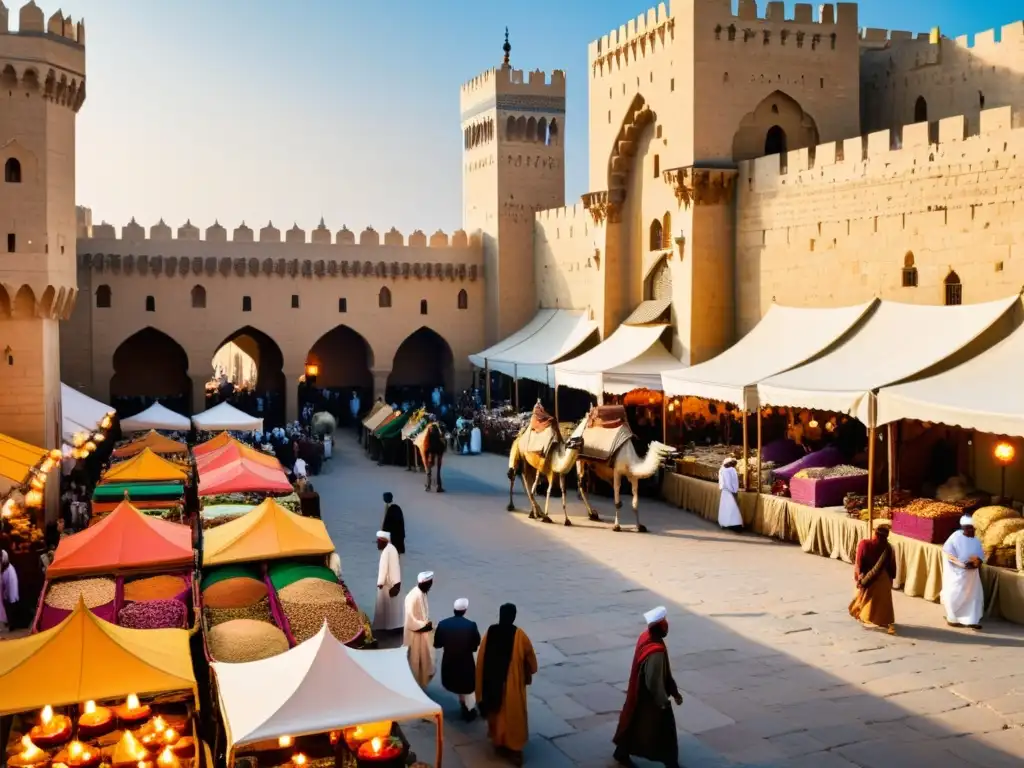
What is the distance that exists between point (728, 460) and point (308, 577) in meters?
7.56

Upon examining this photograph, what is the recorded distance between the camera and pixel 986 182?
48.1 feet

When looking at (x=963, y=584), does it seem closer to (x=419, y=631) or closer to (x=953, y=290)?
(x=419, y=631)

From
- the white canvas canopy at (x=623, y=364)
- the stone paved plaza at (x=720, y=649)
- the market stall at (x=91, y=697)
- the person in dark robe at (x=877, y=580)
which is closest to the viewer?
the market stall at (x=91, y=697)

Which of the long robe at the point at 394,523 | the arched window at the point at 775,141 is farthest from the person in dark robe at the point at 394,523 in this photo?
the arched window at the point at 775,141

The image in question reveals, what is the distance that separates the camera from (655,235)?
22750 millimetres

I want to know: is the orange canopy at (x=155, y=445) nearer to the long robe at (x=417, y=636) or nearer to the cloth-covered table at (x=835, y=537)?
the cloth-covered table at (x=835, y=537)

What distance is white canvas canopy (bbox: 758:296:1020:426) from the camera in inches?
531

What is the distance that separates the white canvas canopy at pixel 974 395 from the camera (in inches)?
443

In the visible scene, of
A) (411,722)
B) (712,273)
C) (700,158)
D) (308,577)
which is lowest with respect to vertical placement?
(411,722)

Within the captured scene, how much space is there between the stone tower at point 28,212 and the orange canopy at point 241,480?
11.3ft

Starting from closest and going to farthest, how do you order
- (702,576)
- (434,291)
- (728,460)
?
1. (702,576)
2. (728,460)
3. (434,291)

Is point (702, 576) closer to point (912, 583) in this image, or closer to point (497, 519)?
point (912, 583)

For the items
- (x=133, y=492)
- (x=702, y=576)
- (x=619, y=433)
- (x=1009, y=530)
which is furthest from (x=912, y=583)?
(x=133, y=492)

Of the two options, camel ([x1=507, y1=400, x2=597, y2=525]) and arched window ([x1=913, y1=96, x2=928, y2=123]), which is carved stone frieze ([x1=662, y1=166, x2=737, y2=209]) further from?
camel ([x1=507, y1=400, x2=597, y2=525])
